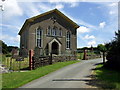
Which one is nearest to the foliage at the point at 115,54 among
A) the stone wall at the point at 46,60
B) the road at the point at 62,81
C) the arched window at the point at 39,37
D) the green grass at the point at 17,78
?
the road at the point at 62,81

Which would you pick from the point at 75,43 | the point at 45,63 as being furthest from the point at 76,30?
the point at 45,63

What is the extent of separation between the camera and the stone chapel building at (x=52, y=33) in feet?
108

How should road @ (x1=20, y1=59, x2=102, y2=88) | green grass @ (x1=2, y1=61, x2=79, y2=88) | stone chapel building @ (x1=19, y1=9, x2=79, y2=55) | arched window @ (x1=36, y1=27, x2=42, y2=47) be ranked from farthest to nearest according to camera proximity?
arched window @ (x1=36, y1=27, x2=42, y2=47) → stone chapel building @ (x1=19, y1=9, x2=79, y2=55) → green grass @ (x1=2, y1=61, x2=79, y2=88) → road @ (x1=20, y1=59, x2=102, y2=88)

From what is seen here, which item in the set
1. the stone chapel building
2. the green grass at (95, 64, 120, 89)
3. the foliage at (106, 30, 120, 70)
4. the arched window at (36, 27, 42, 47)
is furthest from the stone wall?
the arched window at (36, 27, 42, 47)

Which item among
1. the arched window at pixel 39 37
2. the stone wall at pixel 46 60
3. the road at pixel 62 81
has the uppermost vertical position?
the arched window at pixel 39 37

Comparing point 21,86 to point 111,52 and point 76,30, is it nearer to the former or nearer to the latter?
point 111,52

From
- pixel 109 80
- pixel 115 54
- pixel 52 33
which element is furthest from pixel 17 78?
pixel 52 33

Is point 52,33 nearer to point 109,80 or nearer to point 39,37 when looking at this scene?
point 39,37

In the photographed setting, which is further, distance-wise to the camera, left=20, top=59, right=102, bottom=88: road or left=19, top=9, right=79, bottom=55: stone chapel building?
left=19, top=9, right=79, bottom=55: stone chapel building

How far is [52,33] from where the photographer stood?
3447 cm

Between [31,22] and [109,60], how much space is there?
19395 mm

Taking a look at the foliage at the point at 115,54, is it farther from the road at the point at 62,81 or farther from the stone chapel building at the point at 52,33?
the stone chapel building at the point at 52,33

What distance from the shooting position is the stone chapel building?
1291 inches

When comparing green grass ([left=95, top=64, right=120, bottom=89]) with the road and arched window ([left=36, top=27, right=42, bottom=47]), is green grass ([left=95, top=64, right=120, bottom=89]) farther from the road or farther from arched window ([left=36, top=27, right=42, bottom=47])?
arched window ([left=36, top=27, right=42, bottom=47])
